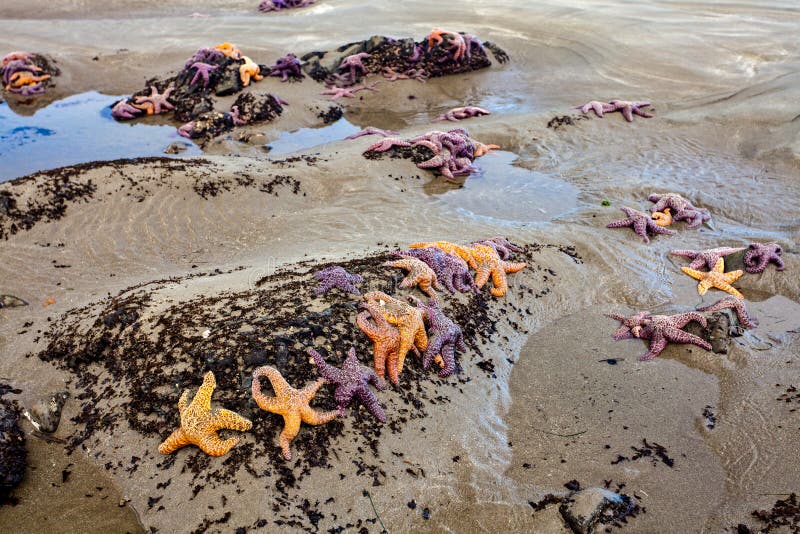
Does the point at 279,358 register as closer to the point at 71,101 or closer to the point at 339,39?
the point at 71,101

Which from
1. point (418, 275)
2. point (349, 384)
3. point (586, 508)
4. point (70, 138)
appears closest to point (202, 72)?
point (70, 138)

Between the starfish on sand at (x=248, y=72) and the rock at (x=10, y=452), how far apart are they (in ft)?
39.9

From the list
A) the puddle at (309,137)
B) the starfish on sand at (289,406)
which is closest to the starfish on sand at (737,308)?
the starfish on sand at (289,406)

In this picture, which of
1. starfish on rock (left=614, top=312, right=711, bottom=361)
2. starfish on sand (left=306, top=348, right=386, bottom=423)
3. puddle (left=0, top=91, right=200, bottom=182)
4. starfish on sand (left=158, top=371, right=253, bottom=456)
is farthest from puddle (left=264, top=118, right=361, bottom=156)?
starfish on rock (left=614, top=312, right=711, bottom=361)

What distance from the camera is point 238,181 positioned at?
32.0ft

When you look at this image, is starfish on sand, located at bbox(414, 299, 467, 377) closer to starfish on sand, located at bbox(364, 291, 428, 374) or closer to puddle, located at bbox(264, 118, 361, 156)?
starfish on sand, located at bbox(364, 291, 428, 374)

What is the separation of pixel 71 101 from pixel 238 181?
9.69 m

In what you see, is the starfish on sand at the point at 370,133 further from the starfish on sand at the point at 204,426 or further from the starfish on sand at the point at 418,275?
the starfish on sand at the point at 204,426

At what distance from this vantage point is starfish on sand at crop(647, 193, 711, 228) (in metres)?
9.31

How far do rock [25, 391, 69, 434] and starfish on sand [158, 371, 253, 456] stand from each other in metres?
1.23

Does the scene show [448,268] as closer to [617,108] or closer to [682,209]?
[682,209]

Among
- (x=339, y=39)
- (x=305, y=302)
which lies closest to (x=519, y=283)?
(x=305, y=302)

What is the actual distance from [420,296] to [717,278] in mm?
4576

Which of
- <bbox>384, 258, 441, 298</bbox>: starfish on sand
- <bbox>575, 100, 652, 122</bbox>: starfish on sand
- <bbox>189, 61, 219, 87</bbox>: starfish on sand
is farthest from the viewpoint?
<bbox>189, 61, 219, 87</bbox>: starfish on sand
